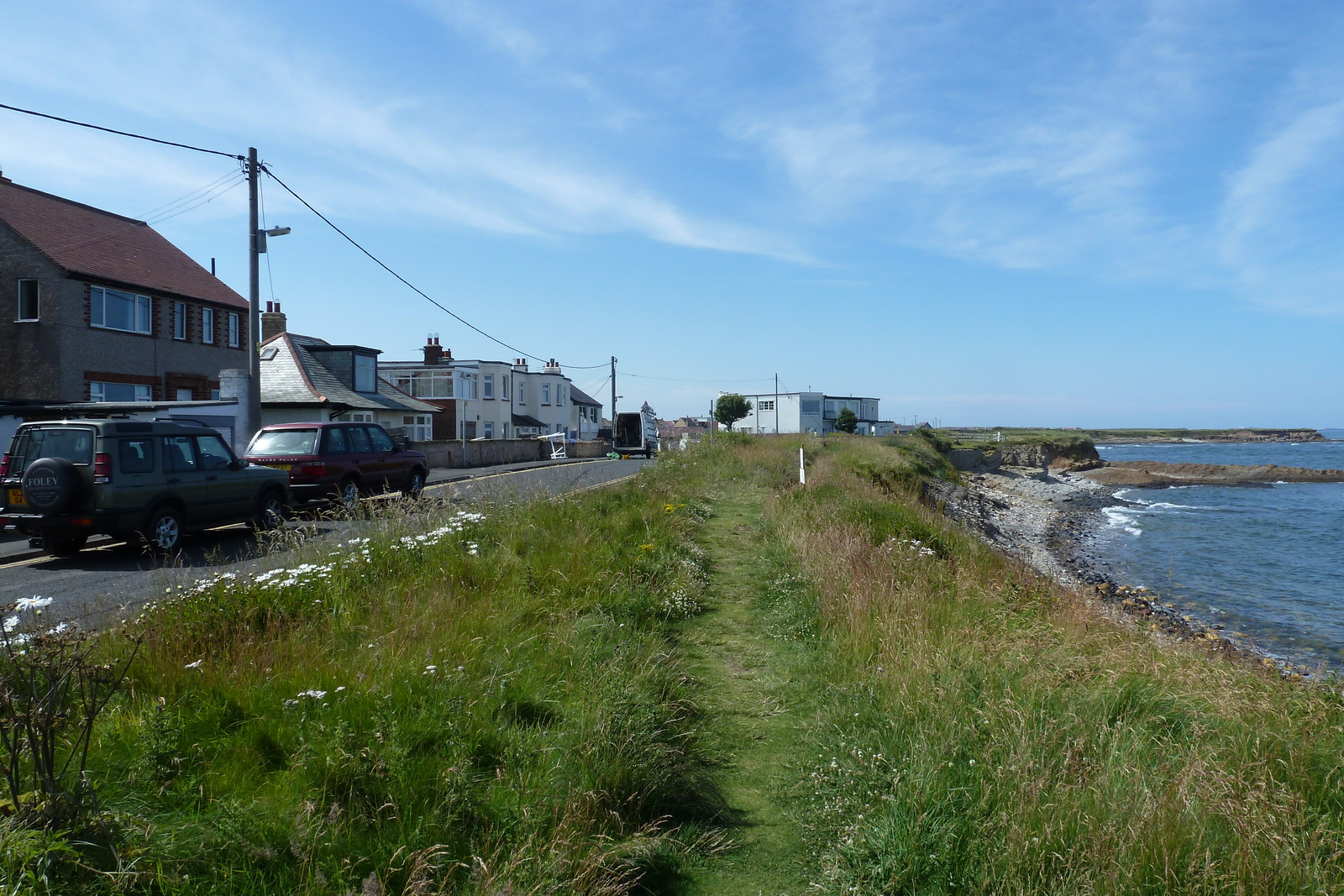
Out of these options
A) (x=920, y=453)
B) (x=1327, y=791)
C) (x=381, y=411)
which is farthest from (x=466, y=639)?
(x=920, y=453)

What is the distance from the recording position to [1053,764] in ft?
12.5

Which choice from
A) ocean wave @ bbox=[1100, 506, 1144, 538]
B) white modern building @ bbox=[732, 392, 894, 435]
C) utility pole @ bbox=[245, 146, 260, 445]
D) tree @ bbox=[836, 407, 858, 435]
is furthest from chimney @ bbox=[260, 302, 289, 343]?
white modern building @ bbox=[732, 392, 894, 435]

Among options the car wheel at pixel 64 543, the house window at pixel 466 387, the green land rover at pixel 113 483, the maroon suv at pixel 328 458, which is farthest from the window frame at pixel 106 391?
the house window at pixel 466 387

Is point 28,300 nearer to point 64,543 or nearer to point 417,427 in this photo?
point 64,543

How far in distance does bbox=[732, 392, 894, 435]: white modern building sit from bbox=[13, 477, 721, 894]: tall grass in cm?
10045

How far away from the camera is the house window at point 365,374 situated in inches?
1617

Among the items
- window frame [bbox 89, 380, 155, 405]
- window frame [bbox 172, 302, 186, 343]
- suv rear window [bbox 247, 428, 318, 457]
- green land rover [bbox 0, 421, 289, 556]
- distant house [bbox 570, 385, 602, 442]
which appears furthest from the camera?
distant house [bbox 570, 385, 602, 442]

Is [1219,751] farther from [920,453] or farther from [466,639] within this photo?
[920,453]

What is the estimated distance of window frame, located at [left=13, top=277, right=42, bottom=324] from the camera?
87.6 ft

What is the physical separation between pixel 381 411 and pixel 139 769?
39.5 m

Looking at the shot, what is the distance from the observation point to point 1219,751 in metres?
4.14

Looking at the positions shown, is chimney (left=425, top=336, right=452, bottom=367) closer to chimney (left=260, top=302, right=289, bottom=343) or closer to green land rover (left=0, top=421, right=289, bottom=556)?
chimney (left=260, top=302, right=289, bottom=343)

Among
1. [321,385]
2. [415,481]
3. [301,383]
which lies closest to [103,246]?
[301,383]

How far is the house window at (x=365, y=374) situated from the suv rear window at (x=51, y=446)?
3018 centimetres
